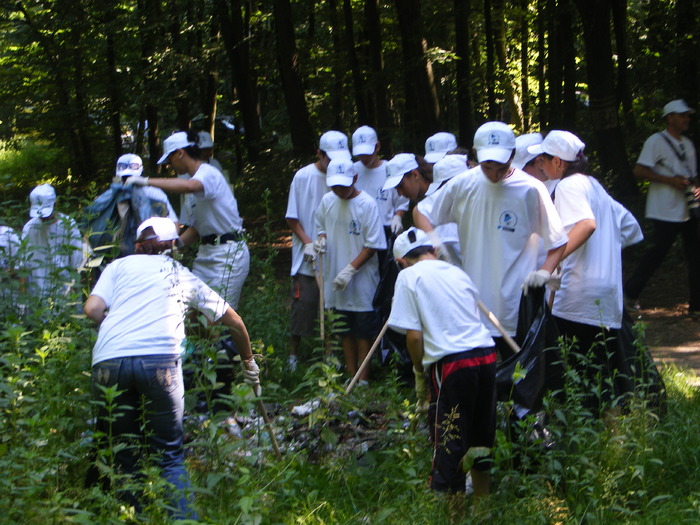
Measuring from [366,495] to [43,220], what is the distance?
4.09m

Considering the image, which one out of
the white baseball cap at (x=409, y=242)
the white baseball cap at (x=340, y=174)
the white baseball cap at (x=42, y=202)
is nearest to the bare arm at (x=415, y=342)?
the white baseball cap at (x=409, y=242)

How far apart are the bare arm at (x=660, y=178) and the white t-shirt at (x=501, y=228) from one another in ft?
11.2

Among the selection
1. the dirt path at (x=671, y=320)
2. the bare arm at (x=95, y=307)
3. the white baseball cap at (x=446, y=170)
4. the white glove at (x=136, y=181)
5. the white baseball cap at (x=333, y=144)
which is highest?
the white baseball cap at (x=333, y=144)

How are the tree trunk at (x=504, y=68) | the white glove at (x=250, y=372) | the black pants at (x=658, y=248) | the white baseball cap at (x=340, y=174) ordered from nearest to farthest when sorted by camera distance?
the white glove at (x=250, y=372) < the white baseball cap at (x=340, y=174) < the black pants at (x=658, y=248) < the tree trunk at (x=504, y=68)

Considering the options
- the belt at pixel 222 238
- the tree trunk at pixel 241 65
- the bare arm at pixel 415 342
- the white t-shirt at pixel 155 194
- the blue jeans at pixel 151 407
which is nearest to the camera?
the blue jeans at pixel 151 407

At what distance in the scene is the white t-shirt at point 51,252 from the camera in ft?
20.5

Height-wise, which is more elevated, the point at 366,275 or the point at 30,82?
the point at 30,82

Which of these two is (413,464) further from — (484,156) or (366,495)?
(484,156)

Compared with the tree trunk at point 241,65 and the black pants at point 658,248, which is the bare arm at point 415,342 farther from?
the tree trunk at point 241,65

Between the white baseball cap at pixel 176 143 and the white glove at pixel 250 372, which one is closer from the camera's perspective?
the white glove at pixel 250 372

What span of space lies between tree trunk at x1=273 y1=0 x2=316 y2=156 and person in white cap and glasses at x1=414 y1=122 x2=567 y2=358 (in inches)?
455

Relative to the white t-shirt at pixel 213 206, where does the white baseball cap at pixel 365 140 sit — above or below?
above

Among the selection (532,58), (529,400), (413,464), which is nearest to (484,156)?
(529,400)

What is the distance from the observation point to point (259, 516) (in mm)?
3863
